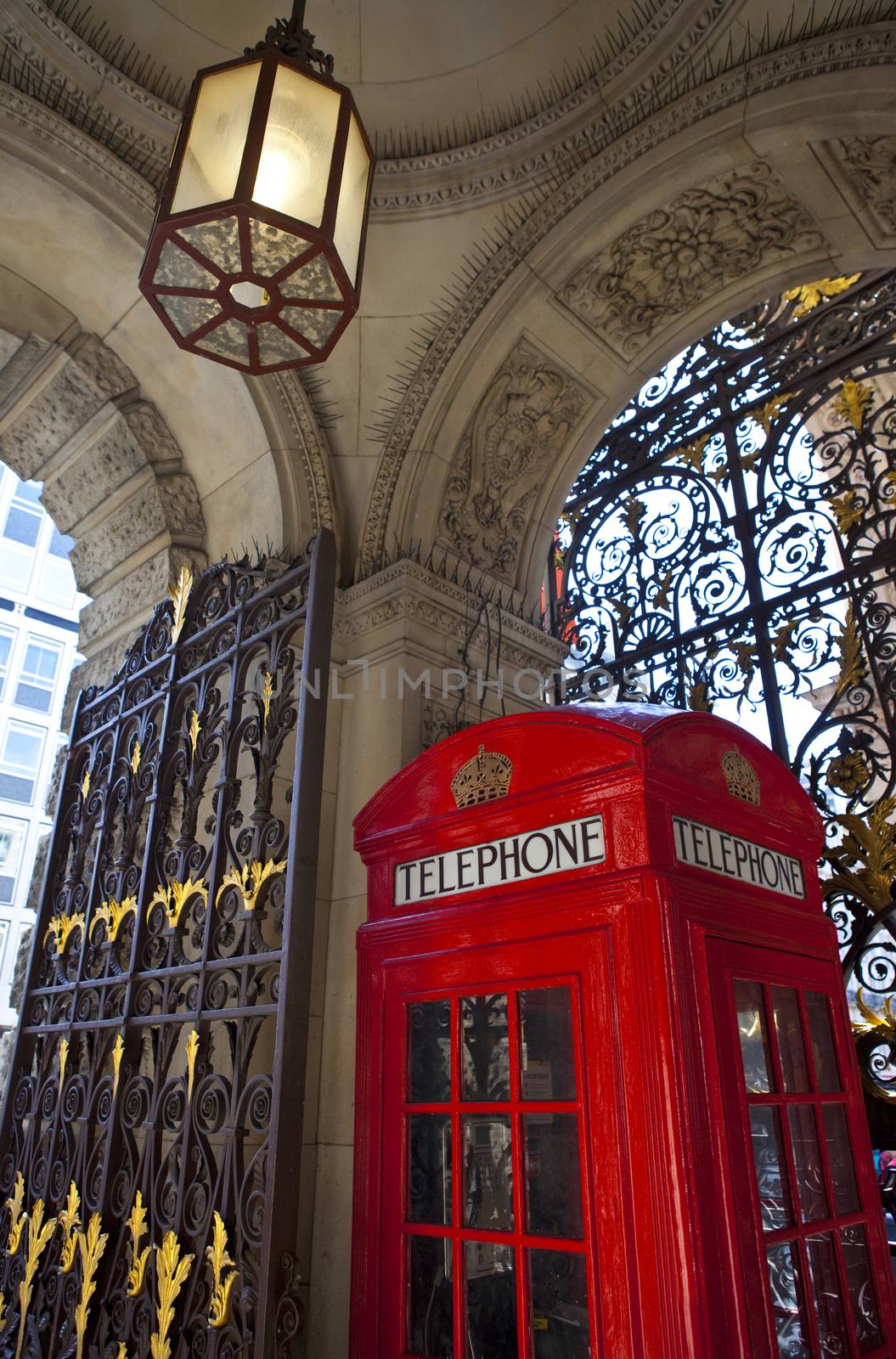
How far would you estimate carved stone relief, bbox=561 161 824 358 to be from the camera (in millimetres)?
3965

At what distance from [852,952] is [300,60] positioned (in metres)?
4.18

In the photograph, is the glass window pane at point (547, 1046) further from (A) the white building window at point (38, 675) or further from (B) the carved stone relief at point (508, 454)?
(A) the white building window at point (38, 675)

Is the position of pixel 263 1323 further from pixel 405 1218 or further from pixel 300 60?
pixel 300 60

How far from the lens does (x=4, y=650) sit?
731 inches

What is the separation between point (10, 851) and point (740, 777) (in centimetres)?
1819

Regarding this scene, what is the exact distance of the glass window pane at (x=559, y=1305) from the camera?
2125mm

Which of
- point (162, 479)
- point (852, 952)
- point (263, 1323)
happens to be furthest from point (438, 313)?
point (263, 1323)

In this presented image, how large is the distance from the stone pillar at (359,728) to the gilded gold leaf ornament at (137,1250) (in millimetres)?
553

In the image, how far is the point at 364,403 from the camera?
4.55 meters

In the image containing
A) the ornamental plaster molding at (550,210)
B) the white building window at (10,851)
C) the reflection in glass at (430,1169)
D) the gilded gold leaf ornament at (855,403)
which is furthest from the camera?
the white building window at (10,851)

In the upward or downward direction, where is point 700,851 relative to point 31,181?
downward

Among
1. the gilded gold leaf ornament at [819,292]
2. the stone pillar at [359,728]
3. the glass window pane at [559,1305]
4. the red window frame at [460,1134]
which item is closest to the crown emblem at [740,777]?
the red window frame at [460,1134]

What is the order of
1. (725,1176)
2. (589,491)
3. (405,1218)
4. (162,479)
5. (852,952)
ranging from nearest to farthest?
(725,1176)
(405,1218)
(852,952)
(162,479)
(589,491)

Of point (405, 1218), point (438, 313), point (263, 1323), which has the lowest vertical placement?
point (263, 1323)
